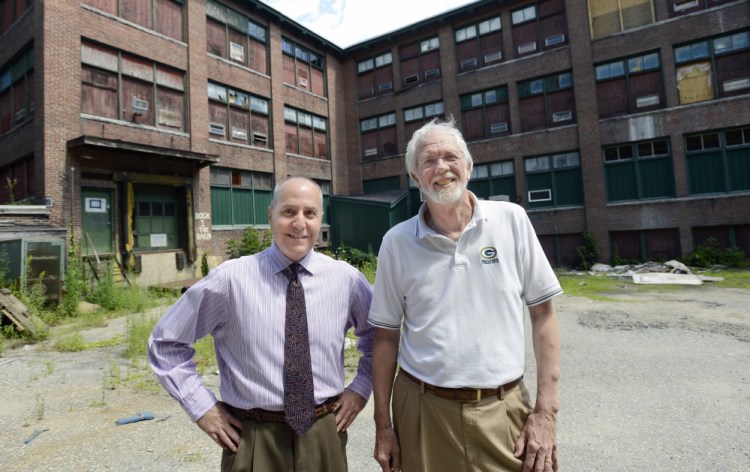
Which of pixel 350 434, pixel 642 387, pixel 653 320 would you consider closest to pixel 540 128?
pixel 653 320

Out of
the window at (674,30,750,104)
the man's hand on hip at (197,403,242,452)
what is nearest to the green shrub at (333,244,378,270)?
the window at (674,30,750,104)

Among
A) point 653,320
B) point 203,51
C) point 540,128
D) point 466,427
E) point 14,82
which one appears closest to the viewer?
point 466,427

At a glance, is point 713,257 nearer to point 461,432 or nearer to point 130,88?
point 461,432

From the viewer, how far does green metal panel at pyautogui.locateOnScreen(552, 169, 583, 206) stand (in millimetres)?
18828

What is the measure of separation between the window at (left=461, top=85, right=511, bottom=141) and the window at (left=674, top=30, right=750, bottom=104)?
7.16 meters

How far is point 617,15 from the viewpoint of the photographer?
18000 mm

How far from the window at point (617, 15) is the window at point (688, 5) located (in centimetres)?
70

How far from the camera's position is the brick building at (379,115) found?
1323 centimetres

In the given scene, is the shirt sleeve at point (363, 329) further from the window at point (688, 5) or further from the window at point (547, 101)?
the window at point (688, 5)

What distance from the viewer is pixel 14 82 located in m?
14.0

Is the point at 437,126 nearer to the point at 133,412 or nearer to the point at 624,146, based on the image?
the point at 133,412

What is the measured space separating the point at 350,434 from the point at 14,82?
57.8ft

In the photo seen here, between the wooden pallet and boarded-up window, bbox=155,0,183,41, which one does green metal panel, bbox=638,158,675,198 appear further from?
the wooden pallet

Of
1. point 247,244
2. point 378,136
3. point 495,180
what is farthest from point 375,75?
point 247,244
